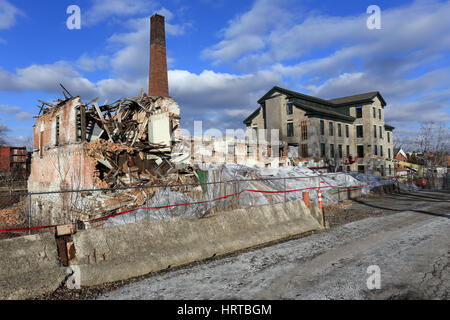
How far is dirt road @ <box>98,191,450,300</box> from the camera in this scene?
16.0ft

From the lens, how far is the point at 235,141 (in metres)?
29.7

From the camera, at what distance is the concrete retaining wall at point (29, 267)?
467 centimetres

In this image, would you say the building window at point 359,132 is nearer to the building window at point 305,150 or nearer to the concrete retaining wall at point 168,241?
the building window at point 305,150

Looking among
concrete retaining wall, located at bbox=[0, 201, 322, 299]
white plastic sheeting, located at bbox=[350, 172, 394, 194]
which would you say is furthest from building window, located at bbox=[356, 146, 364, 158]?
concrete retaining wall, located at bbox=[0, 201, 322, 299]

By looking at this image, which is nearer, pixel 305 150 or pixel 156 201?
pixel 156 201

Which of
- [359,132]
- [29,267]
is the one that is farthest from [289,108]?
[29,267]

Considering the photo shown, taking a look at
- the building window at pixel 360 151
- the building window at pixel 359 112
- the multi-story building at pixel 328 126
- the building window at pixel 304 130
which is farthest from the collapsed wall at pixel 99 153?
the building window at pixel 359 112

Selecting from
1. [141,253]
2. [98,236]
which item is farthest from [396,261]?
[98,236]

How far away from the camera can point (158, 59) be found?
101 feet

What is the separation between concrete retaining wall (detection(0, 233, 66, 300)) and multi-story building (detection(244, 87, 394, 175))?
31.7 metres

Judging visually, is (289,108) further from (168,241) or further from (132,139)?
(168,241)

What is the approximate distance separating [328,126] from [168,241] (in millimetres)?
37001
